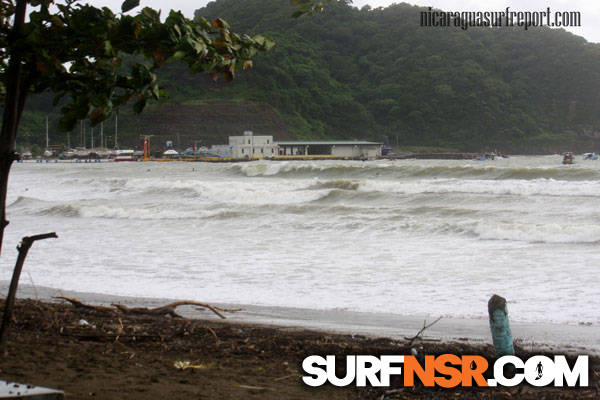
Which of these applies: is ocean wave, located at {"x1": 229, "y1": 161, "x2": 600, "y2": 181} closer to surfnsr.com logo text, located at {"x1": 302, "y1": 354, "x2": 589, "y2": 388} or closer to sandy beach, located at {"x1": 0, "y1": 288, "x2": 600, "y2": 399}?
sandy beach, located at {"x1": 0, "y1": 288, "x2": 600, "y2": 399}

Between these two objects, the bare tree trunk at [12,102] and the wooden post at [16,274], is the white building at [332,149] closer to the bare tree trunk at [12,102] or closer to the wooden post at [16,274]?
the wooden post at [16,274]

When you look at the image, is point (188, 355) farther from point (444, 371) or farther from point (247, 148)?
point (247, 148)

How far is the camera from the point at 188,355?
4.17 m

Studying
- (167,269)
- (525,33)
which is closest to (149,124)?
(525,33)

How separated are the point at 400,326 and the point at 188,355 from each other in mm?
2285

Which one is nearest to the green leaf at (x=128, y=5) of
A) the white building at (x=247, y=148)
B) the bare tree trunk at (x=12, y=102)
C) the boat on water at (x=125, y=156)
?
the bare tree trunk at (x=12, y=102)

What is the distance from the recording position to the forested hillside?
112875 mm

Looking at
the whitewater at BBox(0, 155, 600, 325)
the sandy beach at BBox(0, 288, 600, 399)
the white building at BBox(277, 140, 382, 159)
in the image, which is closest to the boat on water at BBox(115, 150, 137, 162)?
the white building at BBox(277, 140, 382, 159)

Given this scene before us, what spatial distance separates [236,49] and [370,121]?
11816 cm

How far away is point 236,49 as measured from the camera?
9.21ft

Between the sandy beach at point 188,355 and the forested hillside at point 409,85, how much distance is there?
97575 millimetres

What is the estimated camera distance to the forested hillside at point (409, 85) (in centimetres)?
11288

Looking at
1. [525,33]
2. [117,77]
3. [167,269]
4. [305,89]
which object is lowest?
[167,269]

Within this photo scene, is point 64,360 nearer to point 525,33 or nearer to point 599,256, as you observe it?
point 599,256
